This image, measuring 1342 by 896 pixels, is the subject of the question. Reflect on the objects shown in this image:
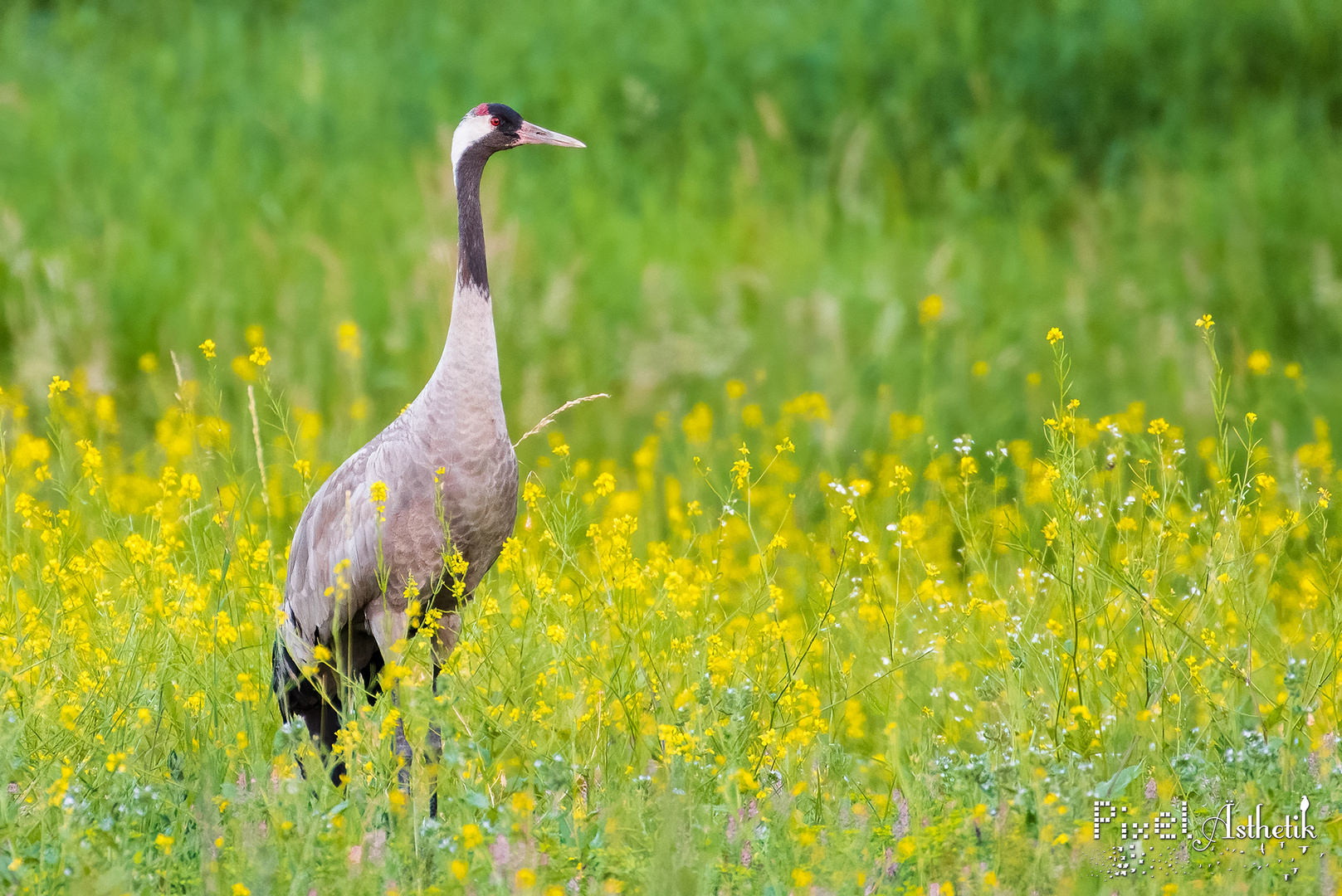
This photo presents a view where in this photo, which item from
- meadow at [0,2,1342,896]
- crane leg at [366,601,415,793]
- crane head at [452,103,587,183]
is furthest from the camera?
crane head at [452,103,587,183]

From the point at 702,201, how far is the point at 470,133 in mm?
6398

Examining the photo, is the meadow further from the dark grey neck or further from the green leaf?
the dark grey neck

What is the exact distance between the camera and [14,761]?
3697 mm

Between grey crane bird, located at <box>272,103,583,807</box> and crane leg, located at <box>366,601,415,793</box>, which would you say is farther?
grey crane bird, located at <box>272,103,583,807</box>

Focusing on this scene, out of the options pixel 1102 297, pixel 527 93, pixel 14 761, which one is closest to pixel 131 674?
pixel 14 761

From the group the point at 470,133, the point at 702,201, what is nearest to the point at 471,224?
the point at 470,133

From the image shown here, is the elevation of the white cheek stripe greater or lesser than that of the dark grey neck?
greater

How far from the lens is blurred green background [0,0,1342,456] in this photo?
8.62 meters

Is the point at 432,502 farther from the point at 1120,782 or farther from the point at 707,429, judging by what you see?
the point at 707,429

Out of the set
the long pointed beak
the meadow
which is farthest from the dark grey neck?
the meadow

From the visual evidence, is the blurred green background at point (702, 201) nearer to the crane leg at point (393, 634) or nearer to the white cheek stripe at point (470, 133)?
the white cheek stripe at point (470, 133)

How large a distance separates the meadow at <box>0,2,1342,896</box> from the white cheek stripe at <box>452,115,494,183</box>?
0.93 m

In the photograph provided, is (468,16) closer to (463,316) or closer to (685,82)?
(685,82)

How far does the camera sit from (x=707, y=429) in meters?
7.31
